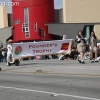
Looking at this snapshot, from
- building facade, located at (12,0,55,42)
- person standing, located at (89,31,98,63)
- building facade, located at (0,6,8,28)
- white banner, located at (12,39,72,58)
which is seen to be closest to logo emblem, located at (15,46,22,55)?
white banner, located at (12,39,72,58)

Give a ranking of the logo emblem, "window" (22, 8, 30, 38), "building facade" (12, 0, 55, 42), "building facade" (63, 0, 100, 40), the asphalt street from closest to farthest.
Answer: the asphalt street, the logo emblem, "building facade" (12, 0, 55, 42), "window" (22, 8, 30, 38), "building facade" (63, 0, 100, 40)

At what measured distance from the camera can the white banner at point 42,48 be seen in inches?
1031

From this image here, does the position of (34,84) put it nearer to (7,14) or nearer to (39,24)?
(39,24)

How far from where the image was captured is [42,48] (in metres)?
26.7

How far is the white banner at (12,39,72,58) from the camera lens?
26.2 meters

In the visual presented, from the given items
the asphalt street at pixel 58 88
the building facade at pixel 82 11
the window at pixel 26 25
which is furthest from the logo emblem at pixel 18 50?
the building facade at pixel 82 11

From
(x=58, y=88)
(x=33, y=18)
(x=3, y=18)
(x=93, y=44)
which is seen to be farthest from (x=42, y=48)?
(x=3, y=18)

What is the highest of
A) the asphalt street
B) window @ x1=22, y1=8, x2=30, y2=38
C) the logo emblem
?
window @ x1=22, y1=8, x2=30, y2=38

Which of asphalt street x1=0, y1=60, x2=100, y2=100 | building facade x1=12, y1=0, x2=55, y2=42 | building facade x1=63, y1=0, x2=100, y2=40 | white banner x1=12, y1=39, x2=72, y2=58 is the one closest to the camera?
asphalt street x1=0, y1=60, x2=100, y2=100

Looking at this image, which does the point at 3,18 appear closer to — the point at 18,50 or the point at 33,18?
the point at 33,18

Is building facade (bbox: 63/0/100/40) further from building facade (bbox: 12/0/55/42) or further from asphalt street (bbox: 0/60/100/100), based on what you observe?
asphalt street (bbox: 0/60/100/100)

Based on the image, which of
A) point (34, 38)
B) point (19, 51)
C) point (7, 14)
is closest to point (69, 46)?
point (19, 51)

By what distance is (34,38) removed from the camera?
65312mm

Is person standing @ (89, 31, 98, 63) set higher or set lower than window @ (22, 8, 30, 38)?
lower
